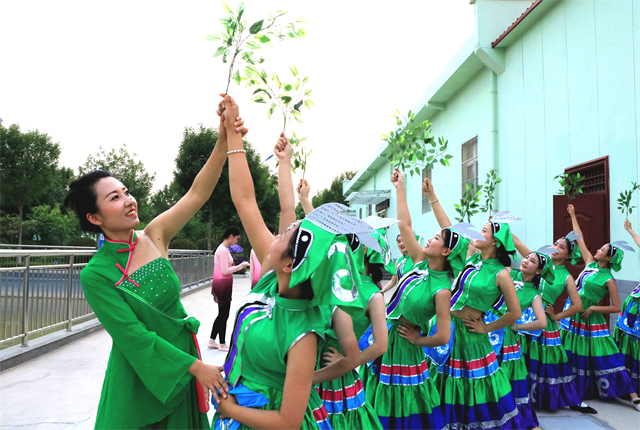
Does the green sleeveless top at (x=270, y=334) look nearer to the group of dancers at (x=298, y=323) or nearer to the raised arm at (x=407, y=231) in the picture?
the group of dancers at (x=298, y=323)

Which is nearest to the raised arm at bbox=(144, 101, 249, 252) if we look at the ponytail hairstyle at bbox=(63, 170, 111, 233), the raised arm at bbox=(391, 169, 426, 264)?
the ponytail hairstyle at bbox=(63, 170, 111, 233)

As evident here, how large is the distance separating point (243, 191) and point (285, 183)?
1.61ft

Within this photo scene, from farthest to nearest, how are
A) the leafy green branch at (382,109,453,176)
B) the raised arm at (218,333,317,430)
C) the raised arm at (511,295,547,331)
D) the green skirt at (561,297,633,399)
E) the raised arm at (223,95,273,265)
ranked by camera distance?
the green skirt at (561,297,633,399) → the raised arm at (511,295,547,331) → the leafy green branch at (382,109,453,176) → the raised arm at (223,95,273,265) → the raised arm at (218,333,317,430)

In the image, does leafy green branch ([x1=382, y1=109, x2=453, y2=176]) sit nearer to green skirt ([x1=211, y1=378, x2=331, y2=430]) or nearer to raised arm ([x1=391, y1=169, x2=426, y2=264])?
raised arm ([x1=391, y1=169, x2=426, y2=264])

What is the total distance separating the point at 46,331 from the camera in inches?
265

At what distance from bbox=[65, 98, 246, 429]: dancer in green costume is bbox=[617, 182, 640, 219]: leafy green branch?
17.5 feet

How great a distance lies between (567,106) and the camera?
7.52m

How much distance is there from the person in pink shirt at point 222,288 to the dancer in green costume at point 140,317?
16.9 ft

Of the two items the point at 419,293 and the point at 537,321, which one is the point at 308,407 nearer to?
the point at 419,293

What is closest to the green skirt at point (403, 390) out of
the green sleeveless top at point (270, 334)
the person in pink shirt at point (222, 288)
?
the green sleeveless top at point (270, 334)

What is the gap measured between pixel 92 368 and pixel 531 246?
750cm

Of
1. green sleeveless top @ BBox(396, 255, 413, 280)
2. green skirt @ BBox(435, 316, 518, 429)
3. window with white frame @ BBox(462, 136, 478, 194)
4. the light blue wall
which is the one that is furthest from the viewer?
window with white frame @ BBox(462, 136, 478, 194)

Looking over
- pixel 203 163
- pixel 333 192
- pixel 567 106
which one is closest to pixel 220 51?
pixel 567 106

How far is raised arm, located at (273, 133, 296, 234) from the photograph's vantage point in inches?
96.1
